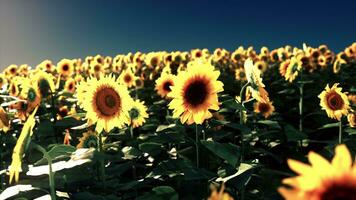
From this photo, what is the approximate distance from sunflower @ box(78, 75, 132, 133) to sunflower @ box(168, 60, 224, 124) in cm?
41

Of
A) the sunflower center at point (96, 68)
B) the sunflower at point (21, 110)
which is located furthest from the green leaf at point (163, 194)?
the sunflower center at point (96, 68)

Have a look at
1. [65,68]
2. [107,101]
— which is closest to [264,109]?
[107,101]

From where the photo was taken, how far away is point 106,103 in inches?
162

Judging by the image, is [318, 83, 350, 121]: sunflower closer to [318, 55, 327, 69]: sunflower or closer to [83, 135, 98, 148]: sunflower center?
[83, 135, 98, 148]: sunflower center

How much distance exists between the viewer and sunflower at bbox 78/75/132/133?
4012mm

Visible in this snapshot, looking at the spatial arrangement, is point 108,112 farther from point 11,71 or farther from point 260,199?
point 11,71

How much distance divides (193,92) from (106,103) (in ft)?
2.30

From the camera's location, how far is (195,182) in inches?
166

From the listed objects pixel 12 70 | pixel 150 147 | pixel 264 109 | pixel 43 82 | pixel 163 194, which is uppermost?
pixel 12 70

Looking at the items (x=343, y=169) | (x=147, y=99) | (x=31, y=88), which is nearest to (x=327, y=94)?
(x=31, y=88)

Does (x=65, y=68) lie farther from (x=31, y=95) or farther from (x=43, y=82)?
(x=31, y=95)

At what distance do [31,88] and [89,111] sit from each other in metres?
2.45

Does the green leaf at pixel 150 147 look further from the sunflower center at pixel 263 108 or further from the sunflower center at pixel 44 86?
the sunflower center at pixel 263 108

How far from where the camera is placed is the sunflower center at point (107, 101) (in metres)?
4.07
